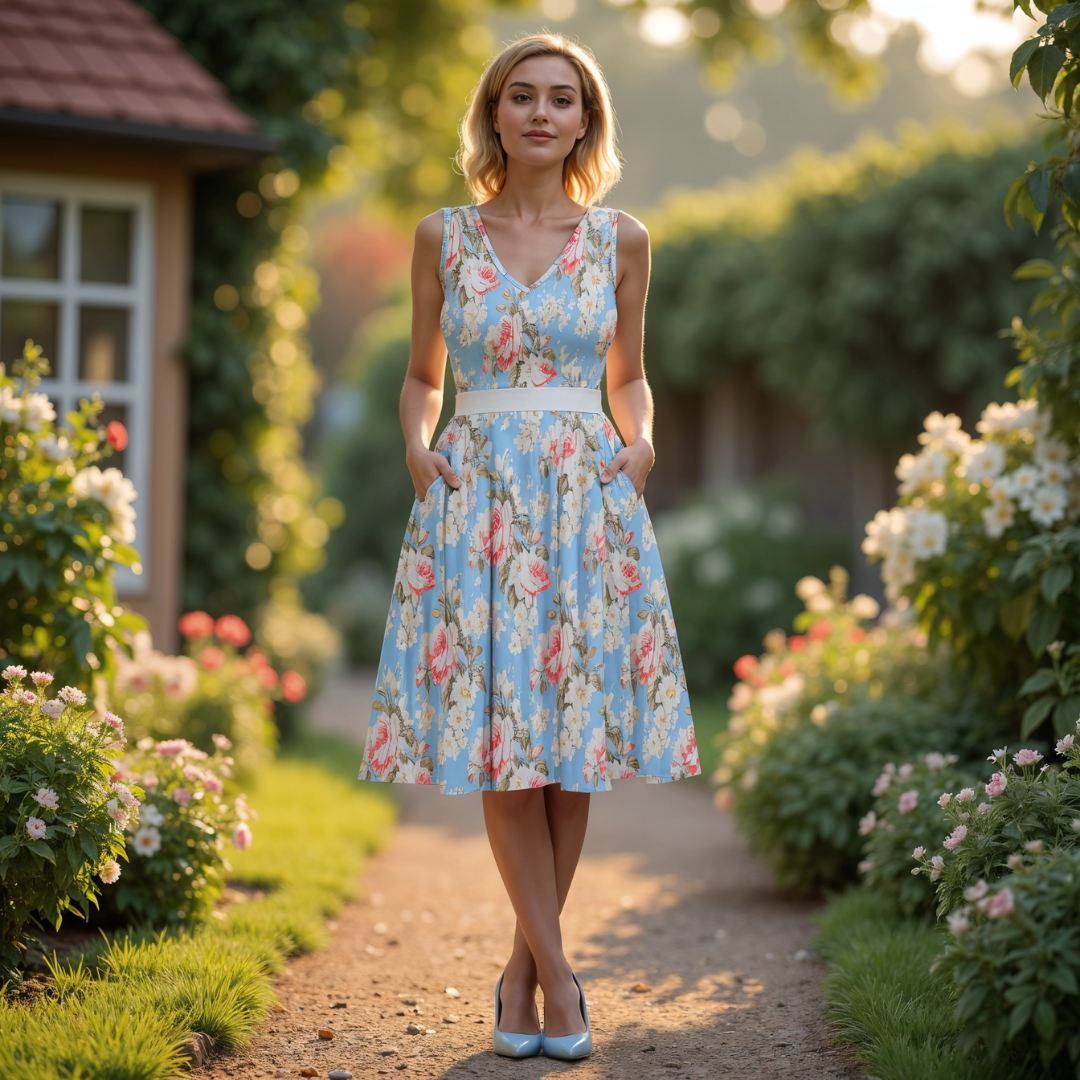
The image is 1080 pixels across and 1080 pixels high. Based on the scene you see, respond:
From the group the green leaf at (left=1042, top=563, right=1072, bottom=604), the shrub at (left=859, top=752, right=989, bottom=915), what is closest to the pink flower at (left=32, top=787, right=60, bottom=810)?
the shrub at (left=859, top=752, right=989, bottom=915)

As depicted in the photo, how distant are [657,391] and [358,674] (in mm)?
3873

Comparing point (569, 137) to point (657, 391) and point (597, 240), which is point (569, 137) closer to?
point (597, 240)

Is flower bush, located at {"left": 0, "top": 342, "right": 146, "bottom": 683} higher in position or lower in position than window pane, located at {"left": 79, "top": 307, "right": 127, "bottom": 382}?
lower

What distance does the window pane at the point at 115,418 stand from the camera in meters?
5.52

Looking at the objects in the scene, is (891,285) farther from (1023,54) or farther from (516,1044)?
(516,1044)

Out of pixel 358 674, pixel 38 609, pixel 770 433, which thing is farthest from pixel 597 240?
pixel 358 674

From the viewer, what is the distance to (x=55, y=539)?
3.17m

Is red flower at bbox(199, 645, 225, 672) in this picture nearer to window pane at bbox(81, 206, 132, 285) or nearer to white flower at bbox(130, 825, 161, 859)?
window pane at bbox(81, 206, 132, 285)

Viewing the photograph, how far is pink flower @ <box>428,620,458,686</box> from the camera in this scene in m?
2.44

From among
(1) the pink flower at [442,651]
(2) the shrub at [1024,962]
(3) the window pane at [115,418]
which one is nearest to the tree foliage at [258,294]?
(3) the window pane at [115,418]

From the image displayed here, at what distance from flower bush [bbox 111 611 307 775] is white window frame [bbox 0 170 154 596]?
1.87 feet

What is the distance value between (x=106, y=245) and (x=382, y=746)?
3.89 m

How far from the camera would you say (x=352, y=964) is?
3.18m

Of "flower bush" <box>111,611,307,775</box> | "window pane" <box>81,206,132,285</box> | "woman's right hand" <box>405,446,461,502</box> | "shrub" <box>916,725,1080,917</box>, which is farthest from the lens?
"window pane" <box>81,206,132,285</box>
